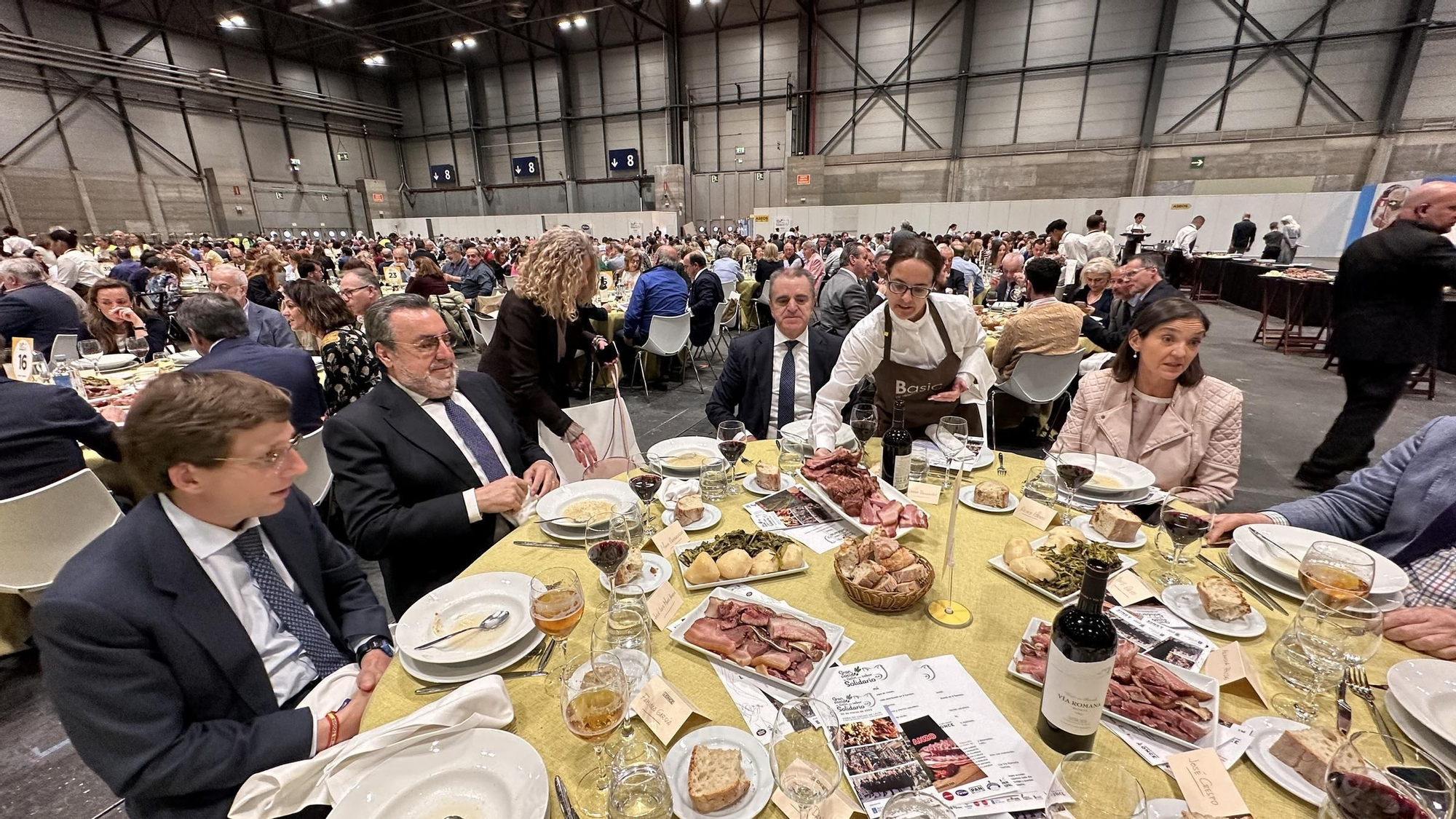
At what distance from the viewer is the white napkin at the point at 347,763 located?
100 cm

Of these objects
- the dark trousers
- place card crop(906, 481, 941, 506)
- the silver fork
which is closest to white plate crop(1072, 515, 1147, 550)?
place card crop(906, 481, 941, 506)

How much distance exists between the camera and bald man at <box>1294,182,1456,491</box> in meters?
4.02

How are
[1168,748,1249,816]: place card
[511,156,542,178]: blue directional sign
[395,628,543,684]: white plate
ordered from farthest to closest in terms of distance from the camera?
1. [511,156,542,178]: blue directional sign
2. [395,628,543,684]: white plate
3. [1168,748,1249,816]: place card

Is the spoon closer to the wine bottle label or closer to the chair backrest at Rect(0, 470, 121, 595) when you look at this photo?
the wine bottle label

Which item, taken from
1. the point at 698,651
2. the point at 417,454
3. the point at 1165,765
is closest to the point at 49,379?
the point at 417,454

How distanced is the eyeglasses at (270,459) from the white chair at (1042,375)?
14.1ft

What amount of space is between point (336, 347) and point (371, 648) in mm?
2529

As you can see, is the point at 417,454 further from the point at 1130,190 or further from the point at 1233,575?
the point at 1130,190

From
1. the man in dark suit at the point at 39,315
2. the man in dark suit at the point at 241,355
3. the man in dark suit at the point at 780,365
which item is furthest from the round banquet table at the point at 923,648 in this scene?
the man in dark suit at the point at 39,315

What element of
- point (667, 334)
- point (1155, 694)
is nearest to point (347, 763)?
point (1155, 694)

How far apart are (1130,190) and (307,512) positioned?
68.7 feet

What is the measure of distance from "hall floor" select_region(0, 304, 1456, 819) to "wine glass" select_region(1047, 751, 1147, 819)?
121 inches

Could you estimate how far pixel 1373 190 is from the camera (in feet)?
44.9

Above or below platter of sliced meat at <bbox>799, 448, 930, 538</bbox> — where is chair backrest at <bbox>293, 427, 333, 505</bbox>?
below
